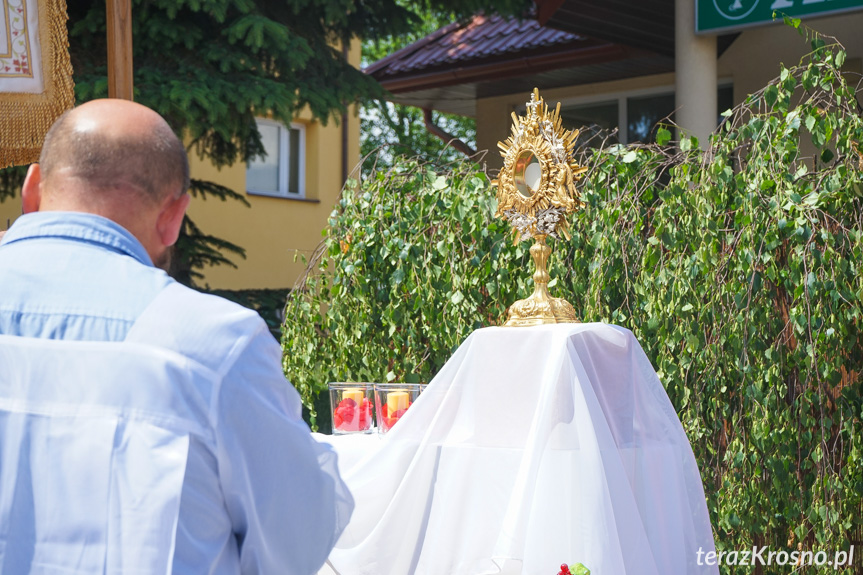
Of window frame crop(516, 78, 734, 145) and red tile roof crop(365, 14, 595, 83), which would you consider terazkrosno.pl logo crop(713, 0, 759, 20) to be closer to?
red tile roof crop(365, 14, 595, 83)

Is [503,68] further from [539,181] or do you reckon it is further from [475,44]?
[539,181]

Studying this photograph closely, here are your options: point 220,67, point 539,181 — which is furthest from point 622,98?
point 539,181

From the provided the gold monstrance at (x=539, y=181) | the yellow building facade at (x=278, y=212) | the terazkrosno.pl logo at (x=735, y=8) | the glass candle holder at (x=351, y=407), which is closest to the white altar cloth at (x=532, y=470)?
the glass candle holder at (x=351, y=407)

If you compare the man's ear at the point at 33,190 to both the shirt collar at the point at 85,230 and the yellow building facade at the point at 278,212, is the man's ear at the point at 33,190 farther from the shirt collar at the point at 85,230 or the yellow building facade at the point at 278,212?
the yellow building facade at the point at 278,212

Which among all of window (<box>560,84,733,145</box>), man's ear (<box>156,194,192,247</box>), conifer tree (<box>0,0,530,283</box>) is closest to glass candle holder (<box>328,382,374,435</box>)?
man's ear (<box>156,194,192,247</box>)

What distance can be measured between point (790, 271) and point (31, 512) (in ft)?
8.62

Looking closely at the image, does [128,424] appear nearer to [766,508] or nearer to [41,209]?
[41,209]

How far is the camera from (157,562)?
1.16m

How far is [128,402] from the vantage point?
1.20m

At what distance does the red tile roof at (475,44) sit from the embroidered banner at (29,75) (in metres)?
5.25

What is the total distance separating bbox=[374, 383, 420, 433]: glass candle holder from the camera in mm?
3121

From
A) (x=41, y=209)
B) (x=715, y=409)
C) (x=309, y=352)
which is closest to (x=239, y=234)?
(x=309, y=352)

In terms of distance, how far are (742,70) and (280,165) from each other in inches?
244

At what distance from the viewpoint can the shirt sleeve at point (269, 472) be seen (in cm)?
121
